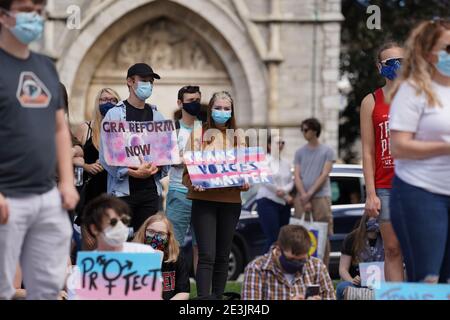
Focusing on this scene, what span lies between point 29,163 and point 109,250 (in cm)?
114

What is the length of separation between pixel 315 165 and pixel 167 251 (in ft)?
22.0

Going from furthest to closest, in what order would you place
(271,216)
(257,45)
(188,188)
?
(257,45), (271,216), (188,188)

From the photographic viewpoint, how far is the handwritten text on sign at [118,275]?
689 centimetres

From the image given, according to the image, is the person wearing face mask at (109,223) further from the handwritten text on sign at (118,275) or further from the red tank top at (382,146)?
the red tank top at (382,146)

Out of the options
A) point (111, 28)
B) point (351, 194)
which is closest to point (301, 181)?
point (351, 194)

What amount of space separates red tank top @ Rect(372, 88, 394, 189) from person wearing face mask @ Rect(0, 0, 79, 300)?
3004mm

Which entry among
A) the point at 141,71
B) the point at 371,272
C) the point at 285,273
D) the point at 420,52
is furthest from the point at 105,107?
the point at 420,52

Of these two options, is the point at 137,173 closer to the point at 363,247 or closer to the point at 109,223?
the point at 363,247

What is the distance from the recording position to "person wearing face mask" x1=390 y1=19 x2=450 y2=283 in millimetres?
6543

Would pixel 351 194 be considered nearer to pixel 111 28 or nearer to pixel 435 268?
pixel 435 268

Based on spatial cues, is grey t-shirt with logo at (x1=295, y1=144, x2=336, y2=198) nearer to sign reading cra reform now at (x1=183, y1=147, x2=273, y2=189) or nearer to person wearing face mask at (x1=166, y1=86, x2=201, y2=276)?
person wearing face mask at (x1=166, y1=86, x2=201, y2=276)

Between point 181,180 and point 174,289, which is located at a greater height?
point 181,180

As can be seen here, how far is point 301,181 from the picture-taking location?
50.4 ft

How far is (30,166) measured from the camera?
6164 millimetres
